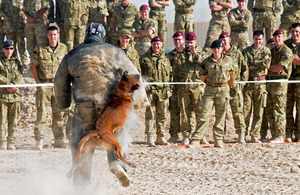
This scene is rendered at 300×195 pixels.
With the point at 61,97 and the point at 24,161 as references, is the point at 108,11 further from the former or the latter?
the point at 61,97

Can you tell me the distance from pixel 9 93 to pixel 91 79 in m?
5.21

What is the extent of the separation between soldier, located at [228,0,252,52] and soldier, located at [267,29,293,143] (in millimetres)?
2262

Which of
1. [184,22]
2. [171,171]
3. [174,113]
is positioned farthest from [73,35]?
[171,171]

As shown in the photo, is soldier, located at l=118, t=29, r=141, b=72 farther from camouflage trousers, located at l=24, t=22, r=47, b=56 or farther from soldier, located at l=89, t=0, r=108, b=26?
camouflage trousers, located at l=24, t=22, r=47, b=56

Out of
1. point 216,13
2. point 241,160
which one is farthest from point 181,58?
point 216,13

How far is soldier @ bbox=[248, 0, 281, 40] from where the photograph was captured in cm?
1445

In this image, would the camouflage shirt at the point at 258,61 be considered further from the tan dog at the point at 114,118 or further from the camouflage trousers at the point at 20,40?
the camouflage trousers at the point at 20,40

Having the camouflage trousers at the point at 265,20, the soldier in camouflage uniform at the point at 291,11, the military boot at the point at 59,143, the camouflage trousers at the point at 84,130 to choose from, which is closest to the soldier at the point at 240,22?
the camouflage trousers at the point at 265,20

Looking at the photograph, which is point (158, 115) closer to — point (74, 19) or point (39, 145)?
point (39, 145)

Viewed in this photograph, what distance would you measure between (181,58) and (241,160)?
255 cm

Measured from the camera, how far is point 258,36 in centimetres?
1134

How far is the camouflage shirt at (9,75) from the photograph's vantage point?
10758 millimetres

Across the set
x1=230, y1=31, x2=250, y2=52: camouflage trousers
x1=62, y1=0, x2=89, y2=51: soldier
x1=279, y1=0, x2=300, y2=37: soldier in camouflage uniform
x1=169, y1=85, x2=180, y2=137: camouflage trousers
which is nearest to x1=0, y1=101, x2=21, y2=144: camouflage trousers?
x1=169, y1=85, x2=180, y2=137: camouflage trousers

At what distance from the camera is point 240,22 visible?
13.7 meters
